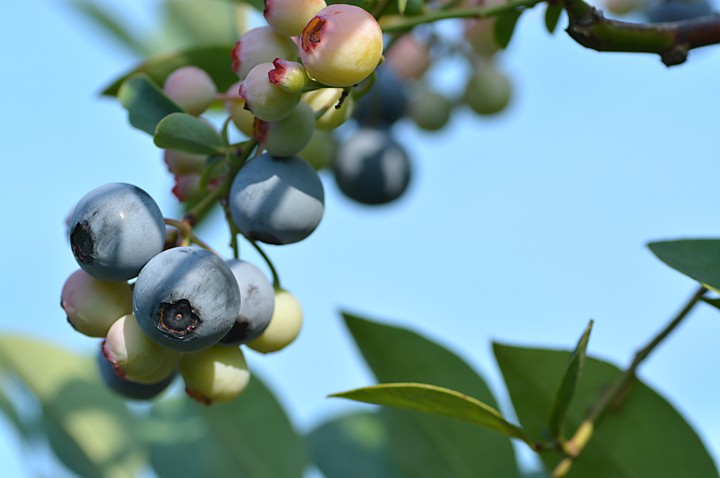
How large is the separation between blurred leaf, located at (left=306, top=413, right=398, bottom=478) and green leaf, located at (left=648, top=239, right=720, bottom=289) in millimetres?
658

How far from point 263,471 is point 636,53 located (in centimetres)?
87

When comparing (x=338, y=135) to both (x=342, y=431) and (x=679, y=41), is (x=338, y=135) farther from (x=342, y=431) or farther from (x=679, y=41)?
(x=679, y=41)

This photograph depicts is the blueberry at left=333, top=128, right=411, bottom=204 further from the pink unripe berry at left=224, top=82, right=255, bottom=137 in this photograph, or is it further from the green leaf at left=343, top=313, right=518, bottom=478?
the pink unripe berry at left=224, top=82, right=255, bottom=137

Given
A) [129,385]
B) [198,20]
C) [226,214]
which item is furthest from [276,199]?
[198,20]

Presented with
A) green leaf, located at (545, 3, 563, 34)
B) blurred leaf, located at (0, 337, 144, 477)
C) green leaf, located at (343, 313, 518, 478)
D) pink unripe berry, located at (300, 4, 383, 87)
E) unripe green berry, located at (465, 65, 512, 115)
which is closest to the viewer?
pink unripe berry, located at (300, 4, 383, 87)

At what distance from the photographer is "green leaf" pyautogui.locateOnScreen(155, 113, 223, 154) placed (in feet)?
3.27

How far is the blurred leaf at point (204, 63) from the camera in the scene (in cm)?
137

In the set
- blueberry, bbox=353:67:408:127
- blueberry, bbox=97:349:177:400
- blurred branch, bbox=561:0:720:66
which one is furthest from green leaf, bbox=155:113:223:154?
blueberry, bbox=353:67:408:127

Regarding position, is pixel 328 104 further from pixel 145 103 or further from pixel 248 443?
pixel 248 443

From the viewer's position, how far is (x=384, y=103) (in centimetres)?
A: 207

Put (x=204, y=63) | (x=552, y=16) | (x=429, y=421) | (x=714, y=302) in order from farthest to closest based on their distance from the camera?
(x=429, y=421) < (x=204, y=63) < (x=552, y=16) < (x=714, y=302)

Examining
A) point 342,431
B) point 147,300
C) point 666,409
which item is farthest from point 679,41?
point 342,431

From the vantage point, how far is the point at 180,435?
179 centimetres

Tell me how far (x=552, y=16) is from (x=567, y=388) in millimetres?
423
